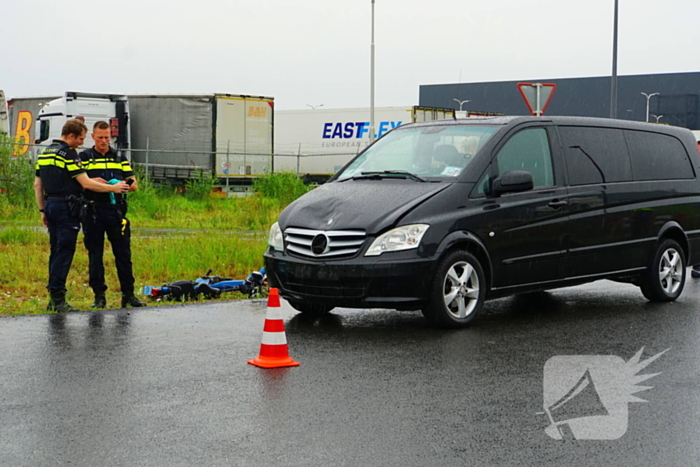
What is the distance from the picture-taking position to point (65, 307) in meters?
9.19

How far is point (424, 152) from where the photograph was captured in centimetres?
888

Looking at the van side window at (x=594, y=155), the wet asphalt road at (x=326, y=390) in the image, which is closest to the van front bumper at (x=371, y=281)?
the wet asphalt road at (x=326, y=390)

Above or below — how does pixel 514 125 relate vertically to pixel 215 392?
above

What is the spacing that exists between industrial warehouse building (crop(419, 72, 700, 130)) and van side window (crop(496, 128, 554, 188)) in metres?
74.9

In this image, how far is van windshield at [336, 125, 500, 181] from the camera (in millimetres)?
8555

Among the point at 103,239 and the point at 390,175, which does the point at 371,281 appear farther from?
the point at 103,239

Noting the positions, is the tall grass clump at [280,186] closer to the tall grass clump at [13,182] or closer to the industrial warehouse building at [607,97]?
the tall grass clump at [13,182]

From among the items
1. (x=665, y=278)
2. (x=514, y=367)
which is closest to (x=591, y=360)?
(x=514, y=367)

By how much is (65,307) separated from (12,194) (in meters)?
12.7

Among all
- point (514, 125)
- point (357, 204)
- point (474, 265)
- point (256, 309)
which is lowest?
point (256, 309)

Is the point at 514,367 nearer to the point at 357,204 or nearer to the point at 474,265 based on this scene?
the point at 474,265

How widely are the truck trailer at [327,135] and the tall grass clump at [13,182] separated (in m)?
16.7

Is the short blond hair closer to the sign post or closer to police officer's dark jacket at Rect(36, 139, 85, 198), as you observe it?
police officer's dark jacket at Rect(36, 139, 85, 198)

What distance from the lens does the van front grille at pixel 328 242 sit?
7828 mm
